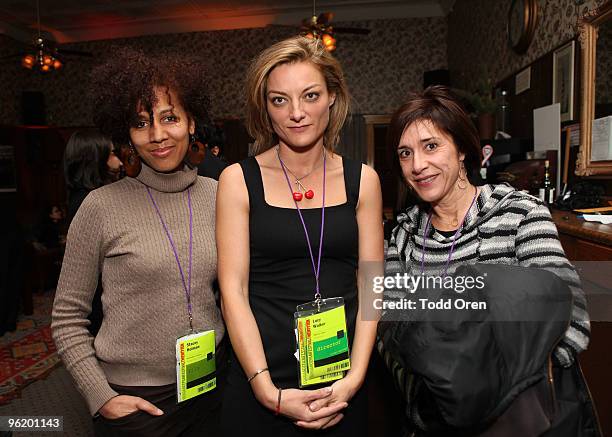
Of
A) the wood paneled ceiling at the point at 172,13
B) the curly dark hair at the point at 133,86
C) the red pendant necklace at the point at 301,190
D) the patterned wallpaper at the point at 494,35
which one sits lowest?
the red pendant necklace at the point at 301,190

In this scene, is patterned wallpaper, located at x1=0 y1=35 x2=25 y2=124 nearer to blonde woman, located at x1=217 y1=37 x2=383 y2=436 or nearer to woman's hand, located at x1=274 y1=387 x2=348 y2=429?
blonde woman, located at x1=217 y1=37 x2=383 y2=436

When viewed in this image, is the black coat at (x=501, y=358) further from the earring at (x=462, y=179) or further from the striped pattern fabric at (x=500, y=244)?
the earring at (x=462, y=179)

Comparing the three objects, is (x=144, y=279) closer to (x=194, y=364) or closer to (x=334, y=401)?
(x=194, y=364)

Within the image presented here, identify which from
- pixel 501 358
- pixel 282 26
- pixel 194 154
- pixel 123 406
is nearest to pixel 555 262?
pixel 501 358

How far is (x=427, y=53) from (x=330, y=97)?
6.82m

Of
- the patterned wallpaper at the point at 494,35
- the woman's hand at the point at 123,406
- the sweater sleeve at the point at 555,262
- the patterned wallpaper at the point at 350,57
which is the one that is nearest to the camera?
the sweater sleeve at the point at 555,262

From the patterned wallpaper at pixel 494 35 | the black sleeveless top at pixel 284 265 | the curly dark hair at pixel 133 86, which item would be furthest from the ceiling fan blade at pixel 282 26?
the black sleeveless top at pixel 284 265

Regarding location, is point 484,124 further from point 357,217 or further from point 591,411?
point 591,411

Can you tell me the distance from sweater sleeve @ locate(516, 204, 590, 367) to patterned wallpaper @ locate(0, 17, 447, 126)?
635 centimetres

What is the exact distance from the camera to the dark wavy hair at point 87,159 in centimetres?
201

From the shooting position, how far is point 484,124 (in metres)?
3.98

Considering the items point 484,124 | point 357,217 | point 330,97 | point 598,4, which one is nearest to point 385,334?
point 357,217

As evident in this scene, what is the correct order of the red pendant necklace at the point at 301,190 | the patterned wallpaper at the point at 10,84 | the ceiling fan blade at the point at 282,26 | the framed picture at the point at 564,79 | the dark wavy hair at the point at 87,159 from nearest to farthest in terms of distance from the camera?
the red pendant necklace at the point at 301,190 → the dark wavy hair at the point at 87,159 → the framed picture at the point at 564,79 → the ceiling fan blade at the point at 282,26 → the patterned wallpaper at the point at 10,84

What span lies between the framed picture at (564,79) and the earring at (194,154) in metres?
2.52
